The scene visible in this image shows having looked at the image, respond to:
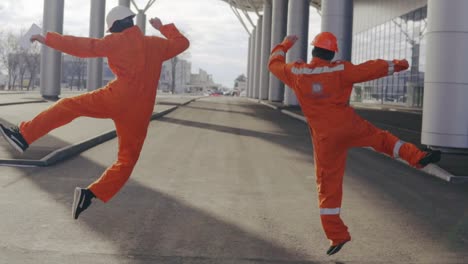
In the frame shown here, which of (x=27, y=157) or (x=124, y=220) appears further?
(x=27, y=157)

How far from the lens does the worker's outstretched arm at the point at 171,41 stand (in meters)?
6.28

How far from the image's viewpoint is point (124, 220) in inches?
269

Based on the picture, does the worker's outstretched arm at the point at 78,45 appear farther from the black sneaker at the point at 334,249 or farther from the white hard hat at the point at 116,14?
the black sneaker at the point at 334,249

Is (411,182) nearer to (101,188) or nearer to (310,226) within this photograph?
(310,226)

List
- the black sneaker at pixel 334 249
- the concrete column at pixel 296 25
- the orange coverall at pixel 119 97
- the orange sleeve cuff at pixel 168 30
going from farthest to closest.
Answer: the concrete column at pixel 296 25 < the orange sleeve cuff at pixel 168 30 < the orange coverall at pixel 119 97 < the black sneaker at pixel 334 249

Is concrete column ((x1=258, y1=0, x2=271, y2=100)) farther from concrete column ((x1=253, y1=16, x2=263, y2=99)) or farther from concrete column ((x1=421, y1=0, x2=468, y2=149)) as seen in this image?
concrete column ((x1=421, y1=0, x2=468, y2=149))


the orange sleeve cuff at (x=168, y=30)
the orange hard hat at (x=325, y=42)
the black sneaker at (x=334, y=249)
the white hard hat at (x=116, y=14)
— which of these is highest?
the white hard hat at (x=116, y=14)

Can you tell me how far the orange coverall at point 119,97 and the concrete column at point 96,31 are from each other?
38.4m

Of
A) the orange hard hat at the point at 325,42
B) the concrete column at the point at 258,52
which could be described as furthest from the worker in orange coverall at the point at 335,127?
the concrete column at the point at 258,52

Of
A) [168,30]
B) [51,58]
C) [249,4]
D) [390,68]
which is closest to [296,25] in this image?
[51,58]

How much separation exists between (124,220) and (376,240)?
2717 millimetres

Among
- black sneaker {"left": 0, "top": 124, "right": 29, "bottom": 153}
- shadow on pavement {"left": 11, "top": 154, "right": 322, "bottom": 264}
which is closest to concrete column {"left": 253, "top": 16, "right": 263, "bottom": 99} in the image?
shadow on pavement {"left": 11, "top": 154, "right": 322, "bottom": 264}

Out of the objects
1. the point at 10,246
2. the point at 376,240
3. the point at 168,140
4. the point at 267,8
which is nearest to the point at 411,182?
the point at 376,240

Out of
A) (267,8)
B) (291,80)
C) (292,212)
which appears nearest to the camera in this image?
(291,80)
